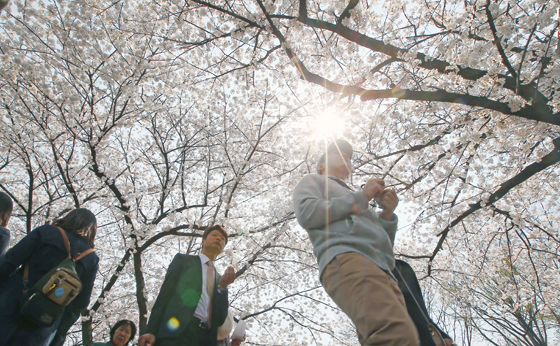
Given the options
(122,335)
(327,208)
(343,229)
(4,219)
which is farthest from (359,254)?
(122,335)

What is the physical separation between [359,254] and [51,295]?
1.72 m

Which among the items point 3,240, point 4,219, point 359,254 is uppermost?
point 359,254

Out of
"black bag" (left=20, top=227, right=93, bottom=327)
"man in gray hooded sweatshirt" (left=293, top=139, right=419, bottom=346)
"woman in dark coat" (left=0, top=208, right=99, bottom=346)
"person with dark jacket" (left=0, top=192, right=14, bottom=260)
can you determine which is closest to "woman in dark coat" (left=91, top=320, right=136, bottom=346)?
"woman in dark coat" (left=0, top=208, right=99, bottom=346)

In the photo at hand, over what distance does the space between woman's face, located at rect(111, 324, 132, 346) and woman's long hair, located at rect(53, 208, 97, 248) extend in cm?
192

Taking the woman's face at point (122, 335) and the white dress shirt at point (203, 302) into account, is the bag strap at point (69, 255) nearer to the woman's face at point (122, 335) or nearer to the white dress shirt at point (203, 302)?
the white dress shirt at point (203, 302)

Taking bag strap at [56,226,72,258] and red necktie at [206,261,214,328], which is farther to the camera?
red necktie at [206,261,214,328]

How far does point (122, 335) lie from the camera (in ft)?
11.3

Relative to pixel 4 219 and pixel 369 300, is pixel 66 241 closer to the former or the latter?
pixel 4 219

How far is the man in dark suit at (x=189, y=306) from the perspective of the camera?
1776 mm

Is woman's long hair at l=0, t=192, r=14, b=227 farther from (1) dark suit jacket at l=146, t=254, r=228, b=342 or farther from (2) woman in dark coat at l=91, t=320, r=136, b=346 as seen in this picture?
(2) woman in dark coat at l=91, t=320, r=136, b=346

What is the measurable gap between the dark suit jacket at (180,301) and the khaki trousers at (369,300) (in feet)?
3.50

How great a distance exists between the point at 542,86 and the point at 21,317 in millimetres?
5137

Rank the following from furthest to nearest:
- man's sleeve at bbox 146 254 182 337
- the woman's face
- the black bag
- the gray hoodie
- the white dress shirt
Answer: the woman's face → the white dress shirt → man's sleeve at bbox 146 254 182 337 → the black bag → the gray hoodie

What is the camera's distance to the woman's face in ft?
11.2
